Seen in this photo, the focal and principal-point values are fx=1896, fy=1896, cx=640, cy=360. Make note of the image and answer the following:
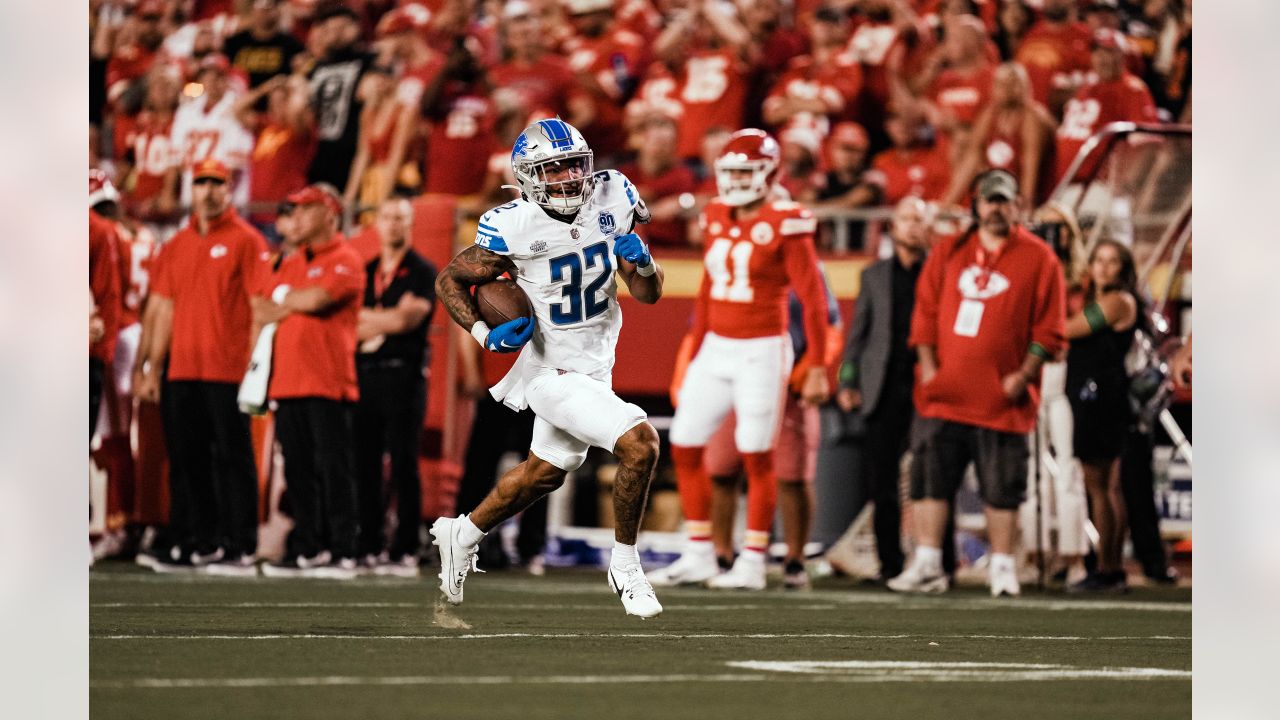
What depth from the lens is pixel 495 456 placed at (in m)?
9.05

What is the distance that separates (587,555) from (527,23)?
3.80 metres

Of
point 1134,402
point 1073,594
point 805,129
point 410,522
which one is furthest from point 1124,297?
point 410,522

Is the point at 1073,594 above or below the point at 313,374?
below

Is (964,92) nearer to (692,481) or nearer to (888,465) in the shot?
(888,465)

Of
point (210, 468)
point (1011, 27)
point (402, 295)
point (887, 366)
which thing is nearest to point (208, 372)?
point (210, 468)

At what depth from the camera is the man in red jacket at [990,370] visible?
7.98 meters

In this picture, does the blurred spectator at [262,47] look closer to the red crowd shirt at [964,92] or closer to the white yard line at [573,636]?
the red crowd shirt at [964,92]

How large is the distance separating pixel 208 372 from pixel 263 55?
13.6ft

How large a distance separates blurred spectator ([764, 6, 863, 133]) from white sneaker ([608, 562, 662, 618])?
→ 5.42 m

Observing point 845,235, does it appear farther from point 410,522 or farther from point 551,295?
point 551,295

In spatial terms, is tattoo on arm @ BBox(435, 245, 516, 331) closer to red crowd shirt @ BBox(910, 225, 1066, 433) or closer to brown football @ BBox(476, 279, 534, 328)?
brown football @ BBox(476, 279, 534, 328)

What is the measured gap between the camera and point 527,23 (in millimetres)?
11742

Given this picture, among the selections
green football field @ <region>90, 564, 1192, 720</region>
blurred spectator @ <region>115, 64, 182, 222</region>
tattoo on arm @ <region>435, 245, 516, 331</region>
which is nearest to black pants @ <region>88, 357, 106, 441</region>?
green football field @ <region>90, 564, 1192, 720</region>

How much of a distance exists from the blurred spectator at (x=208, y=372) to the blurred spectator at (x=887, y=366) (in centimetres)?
282
